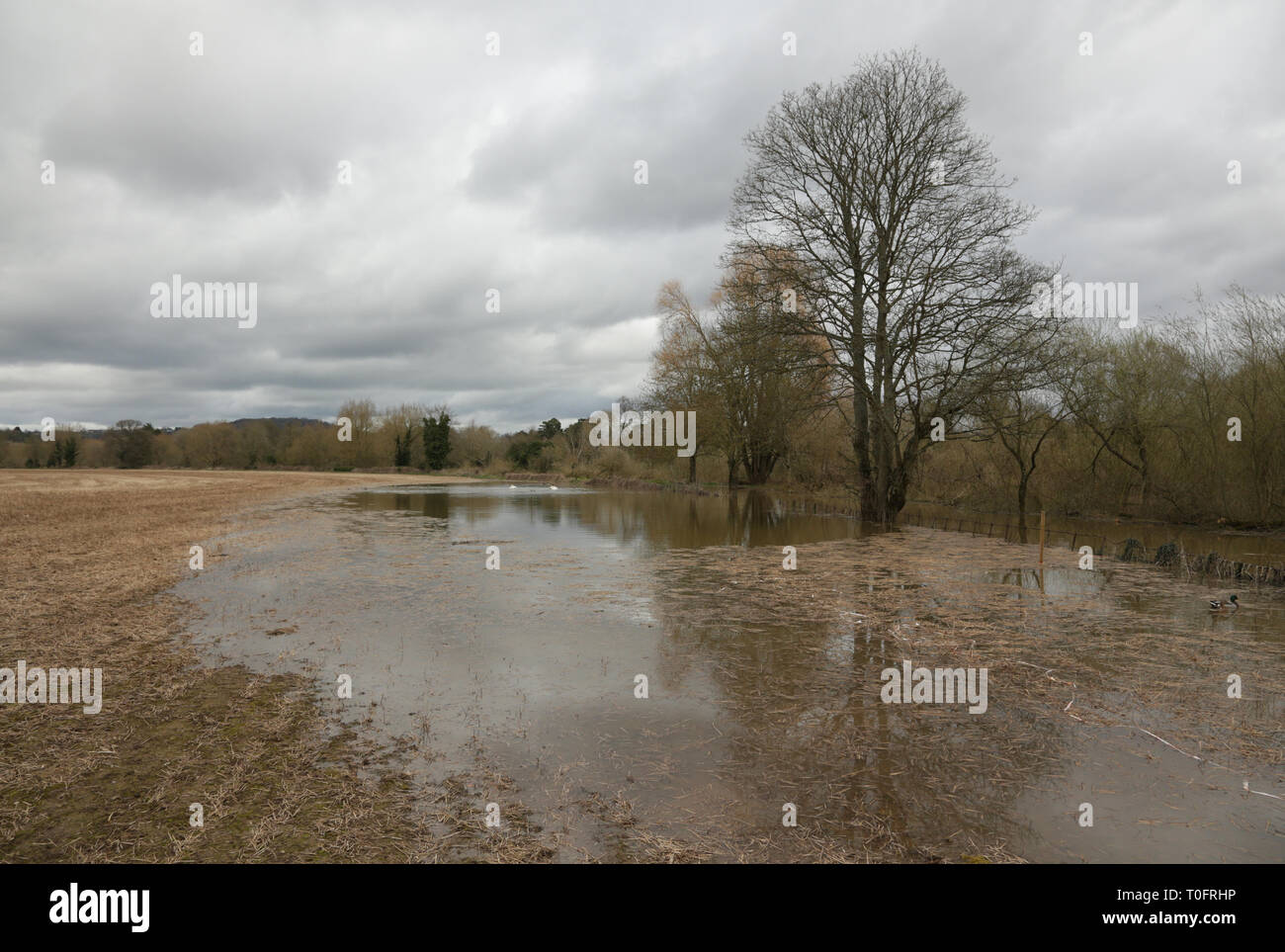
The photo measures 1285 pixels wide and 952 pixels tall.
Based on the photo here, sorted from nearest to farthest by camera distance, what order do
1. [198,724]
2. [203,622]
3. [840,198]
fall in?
[198,724], [203,622], [840,198]

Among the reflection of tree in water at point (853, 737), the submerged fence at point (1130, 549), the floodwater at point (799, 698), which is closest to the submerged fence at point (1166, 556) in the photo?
the submerged fence at point (1130, 549)

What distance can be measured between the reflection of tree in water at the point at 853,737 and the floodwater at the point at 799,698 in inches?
0.9

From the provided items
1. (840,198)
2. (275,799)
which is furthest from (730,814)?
(840,198)

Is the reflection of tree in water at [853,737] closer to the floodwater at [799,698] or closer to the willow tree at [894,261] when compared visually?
the floodwater at [799,698]

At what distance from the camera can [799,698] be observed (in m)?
5.53

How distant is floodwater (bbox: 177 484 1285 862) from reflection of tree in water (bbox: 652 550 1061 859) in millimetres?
22

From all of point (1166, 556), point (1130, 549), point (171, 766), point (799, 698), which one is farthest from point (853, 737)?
point (1130, 549)

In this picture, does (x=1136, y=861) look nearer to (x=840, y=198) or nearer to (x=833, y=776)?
(x=833, y=776)

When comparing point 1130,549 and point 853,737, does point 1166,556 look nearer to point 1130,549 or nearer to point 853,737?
point 1130,549

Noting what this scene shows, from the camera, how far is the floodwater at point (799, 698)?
11.6 ft

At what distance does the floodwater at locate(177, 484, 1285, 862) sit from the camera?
139 inches

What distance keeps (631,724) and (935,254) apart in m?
17.2

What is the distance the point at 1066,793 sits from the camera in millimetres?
3877

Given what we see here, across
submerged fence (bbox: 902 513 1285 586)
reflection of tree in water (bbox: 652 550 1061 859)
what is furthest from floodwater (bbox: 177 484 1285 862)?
submerged fence (bbox: 902 513 1285 586)
